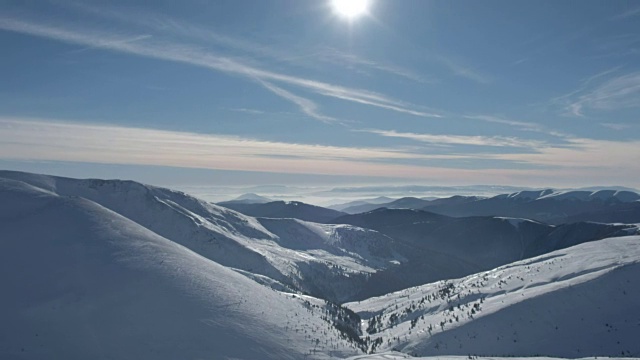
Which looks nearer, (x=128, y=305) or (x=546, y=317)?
(x=128, y=305)

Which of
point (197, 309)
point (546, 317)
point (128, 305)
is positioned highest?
point (546, 317)

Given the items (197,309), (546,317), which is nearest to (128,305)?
(197,309)

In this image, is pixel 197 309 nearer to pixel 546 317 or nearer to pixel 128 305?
pixel 128 305

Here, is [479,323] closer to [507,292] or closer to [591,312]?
[591,312]

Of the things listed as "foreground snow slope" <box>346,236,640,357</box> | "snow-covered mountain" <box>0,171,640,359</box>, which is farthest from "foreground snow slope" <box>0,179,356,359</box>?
"foreground snow slope" <box>346,236,640,357</box>

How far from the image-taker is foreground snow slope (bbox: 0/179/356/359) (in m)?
48.5

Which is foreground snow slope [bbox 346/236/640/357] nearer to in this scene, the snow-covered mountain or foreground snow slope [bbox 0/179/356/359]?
the snow-covered mountain

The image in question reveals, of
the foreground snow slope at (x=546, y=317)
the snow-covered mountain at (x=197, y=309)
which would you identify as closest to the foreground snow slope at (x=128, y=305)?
the snow-covered mountain at (x=197, y=309)

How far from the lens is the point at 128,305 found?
56.4 m

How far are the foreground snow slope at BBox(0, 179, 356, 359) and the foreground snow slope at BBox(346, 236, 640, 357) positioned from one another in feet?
64.4

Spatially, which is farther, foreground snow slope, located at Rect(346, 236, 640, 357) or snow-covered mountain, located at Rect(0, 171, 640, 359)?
foreground snow slope, located at Rect(346, 236, 640, 357)

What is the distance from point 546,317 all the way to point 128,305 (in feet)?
191

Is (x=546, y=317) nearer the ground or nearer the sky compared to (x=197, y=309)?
nearer the sky

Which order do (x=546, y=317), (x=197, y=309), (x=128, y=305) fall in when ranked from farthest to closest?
1. (x=546, y=317)
2. (x=197, y=309)
3. (x=128, y=305)
